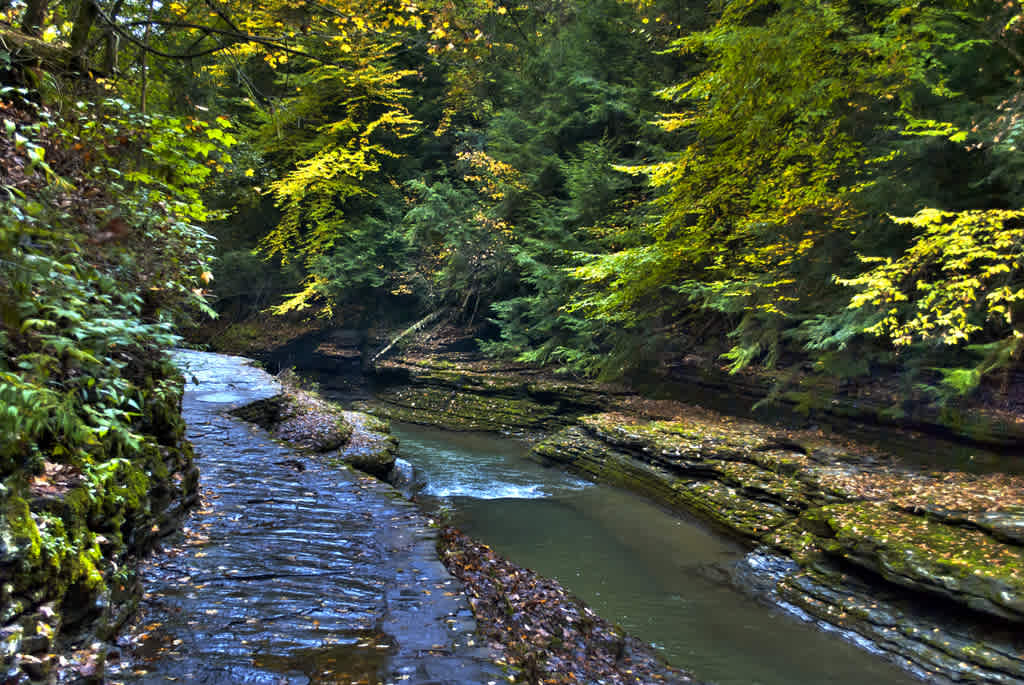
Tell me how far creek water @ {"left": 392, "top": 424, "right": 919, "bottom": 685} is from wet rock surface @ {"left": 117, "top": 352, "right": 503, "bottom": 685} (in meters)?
3.00

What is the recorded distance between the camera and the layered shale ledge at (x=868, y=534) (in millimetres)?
5801

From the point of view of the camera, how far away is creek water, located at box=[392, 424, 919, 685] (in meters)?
5.77

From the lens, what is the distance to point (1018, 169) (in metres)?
7.38

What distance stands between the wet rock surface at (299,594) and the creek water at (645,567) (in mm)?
3002

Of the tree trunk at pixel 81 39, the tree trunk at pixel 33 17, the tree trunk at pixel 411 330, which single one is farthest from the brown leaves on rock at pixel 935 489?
the tree trunk at pixel 411 330

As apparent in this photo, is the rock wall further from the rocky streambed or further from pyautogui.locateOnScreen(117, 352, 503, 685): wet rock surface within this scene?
the rocky streambed

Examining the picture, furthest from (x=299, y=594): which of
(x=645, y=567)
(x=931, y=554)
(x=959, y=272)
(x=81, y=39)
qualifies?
(x=959, y=272)

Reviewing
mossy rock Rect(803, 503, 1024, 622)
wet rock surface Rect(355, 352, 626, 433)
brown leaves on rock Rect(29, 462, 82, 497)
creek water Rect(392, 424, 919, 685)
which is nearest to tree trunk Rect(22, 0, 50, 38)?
brown leaves on rock Rect(29, 462, 82, 497)

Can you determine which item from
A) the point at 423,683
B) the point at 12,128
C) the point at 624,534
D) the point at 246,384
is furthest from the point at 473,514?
the point at 12,128

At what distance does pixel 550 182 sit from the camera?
1861 cm

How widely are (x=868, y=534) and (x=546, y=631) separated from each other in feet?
14.4

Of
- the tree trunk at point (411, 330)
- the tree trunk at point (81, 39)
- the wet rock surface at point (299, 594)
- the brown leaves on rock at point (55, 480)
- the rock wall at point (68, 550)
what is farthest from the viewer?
the tree trunk at point (411, 330)

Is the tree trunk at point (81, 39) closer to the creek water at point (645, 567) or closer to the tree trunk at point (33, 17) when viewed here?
the tree trunk at point (33, 17)

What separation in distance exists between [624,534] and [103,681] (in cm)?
767
